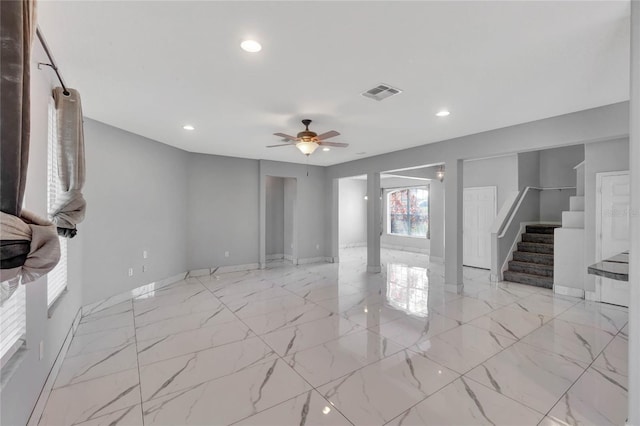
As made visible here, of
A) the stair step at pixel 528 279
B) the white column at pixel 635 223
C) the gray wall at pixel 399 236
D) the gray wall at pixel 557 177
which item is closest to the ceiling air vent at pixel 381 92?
the white column at pixel 635 223

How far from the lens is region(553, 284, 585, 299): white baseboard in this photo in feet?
15.9

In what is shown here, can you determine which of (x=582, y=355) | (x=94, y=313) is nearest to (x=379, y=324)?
(x=582, y=355)

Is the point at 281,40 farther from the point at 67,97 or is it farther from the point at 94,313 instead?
the point at 94,313

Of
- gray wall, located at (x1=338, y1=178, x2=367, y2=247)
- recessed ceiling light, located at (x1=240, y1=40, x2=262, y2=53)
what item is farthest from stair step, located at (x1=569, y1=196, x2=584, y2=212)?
gray wall, located at (x1=338, y1=178, x2=367, y2=247)

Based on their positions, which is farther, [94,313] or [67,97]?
[94,313]

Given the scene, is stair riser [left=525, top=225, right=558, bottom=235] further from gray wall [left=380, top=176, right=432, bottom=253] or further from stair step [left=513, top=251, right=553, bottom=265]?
gray wall [left=380, top=176, right=432, bottom=253]

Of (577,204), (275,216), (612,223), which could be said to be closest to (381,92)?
(612,223)

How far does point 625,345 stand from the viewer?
3162 millimetres

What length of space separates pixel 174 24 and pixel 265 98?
1.36m

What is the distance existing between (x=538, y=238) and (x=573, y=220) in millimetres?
1414

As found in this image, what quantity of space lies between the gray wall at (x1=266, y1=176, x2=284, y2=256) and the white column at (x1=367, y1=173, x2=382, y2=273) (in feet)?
9.11

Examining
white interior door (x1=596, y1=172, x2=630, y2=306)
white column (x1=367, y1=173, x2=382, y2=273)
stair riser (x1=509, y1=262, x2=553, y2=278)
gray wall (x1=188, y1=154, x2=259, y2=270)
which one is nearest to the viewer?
white interior door (x1=596, y1=172, x2=630, y2=306)

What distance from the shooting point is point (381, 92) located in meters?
3.17

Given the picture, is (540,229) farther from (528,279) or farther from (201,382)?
(201,382)
